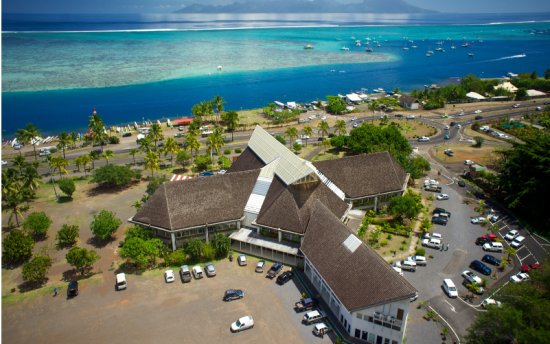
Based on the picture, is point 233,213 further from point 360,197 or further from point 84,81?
point 84,81

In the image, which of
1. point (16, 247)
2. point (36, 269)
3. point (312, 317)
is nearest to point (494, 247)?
point (312, 317)

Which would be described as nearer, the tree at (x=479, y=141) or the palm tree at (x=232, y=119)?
the tree at (x=479, y=141)

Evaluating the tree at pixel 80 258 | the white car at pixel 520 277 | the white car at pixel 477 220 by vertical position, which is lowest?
the white car at pixel 477 220

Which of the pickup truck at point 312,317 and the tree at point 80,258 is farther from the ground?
the tree at point 80,258

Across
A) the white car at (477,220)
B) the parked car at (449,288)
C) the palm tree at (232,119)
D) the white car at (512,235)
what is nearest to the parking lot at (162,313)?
the parked car at (449,288)

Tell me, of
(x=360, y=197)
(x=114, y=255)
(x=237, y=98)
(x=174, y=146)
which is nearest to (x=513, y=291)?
(x=360, y=197)

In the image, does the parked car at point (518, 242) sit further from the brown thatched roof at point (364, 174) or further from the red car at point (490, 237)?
the brown thatched roof at point (364, 174)

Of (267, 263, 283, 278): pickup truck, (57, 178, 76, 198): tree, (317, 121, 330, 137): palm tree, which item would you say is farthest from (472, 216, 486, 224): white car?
(57, 178, 76, 198): tree

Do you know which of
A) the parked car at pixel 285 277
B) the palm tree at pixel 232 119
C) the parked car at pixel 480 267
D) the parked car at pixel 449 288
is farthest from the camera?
the palm tree at pixel 232 119
